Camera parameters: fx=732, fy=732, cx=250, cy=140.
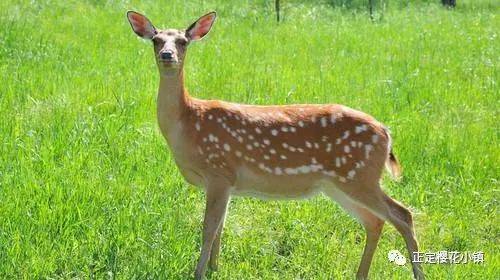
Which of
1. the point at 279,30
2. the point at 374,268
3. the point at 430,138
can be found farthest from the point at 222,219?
the point at 279,30

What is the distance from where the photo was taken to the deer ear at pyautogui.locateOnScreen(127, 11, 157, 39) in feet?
15.7

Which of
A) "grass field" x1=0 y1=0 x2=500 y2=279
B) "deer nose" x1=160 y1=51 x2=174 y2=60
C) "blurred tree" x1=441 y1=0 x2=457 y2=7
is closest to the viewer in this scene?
"deer nose" x1=160 y1=51 x2=174 y2=60

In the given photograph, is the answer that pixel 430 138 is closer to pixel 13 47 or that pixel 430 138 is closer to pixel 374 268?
pixel 374 268

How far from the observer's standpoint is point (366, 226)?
4820mm

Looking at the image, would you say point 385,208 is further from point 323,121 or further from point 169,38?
point 169,38

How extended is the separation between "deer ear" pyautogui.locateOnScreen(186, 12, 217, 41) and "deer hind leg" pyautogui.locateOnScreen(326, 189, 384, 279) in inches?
52.7

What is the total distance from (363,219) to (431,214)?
1.09 m

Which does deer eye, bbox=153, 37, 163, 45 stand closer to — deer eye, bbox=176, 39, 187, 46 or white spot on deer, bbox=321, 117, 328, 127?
deer eye, bbox=176, 39, 187, 46

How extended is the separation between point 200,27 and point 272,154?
98cm

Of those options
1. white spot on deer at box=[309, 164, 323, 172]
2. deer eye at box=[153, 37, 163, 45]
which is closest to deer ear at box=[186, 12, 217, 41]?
deer eye at box=[153, 37, 163, 45]

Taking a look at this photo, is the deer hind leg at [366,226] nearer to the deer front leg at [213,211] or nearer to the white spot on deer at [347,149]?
the white spot on deer at [347,149]

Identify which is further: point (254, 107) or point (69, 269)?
point (254, 107)

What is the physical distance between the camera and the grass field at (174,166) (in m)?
4.72

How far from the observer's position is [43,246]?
449 cm
